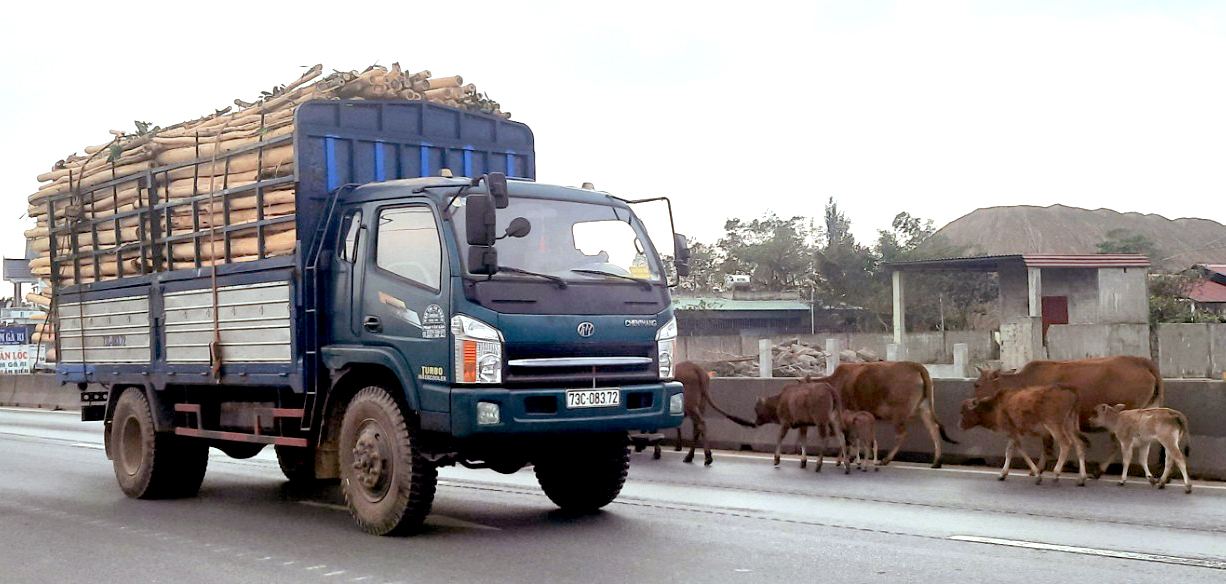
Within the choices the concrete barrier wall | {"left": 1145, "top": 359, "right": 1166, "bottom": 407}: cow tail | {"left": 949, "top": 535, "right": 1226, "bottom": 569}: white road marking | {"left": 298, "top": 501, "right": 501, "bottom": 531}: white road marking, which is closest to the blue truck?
{"left": 298, "top": 501, "right": 501, "bottom": 531}: white road marking

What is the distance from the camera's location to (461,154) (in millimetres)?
10898

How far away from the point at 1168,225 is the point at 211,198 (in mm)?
198960

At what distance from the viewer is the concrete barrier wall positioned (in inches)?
465

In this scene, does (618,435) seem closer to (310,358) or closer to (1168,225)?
(310,358)

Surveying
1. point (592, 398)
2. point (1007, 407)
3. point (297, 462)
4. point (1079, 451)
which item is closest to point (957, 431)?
point (1007, 407)

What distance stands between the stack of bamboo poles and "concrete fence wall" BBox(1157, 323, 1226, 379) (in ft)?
62.8

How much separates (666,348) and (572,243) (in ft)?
3.45

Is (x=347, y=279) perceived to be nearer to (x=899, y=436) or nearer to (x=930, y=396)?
(x=899, y=436)

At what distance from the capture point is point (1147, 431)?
1091 centimetres

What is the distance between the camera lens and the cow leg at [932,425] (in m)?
13.2

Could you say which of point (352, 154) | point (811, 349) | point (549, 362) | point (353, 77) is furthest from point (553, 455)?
point (811, 349)

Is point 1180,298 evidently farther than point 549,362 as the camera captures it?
Yes

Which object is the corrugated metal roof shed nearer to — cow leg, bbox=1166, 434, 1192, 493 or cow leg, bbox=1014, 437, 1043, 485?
cow leg, bbox=1014, 437, 1043, 485

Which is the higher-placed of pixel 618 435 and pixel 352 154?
pixel 352 154
